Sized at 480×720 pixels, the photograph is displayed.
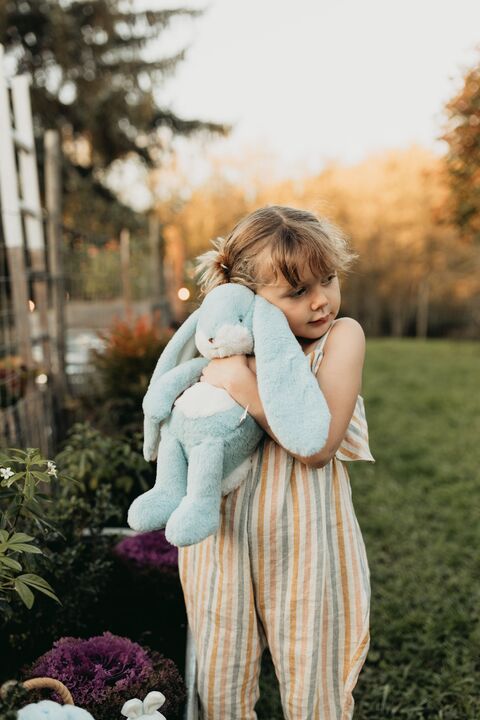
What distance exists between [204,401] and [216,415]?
0.05 m

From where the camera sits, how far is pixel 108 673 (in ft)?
4.87

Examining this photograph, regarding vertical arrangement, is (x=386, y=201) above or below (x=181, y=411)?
above

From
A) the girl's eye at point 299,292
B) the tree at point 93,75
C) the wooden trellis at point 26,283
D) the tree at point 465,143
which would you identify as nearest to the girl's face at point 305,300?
the girl's eye at point 299,292

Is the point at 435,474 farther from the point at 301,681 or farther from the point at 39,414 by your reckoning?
the point at 301,681

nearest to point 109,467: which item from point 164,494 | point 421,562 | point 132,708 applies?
point 164,494

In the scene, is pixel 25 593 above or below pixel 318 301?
below

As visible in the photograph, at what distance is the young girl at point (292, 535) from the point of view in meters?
1.40

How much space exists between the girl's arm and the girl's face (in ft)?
0.17

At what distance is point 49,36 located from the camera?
11625 mm

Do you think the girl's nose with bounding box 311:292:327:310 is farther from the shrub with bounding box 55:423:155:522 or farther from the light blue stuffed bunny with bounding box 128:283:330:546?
the shrub with bounding box 55:423:155:522

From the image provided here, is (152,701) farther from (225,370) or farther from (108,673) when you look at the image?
(225,370)

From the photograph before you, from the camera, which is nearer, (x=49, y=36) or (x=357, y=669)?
(x=357, y=669)

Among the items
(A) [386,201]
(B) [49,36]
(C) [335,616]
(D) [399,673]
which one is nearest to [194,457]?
(C) [335,616]

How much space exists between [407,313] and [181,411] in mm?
28059
